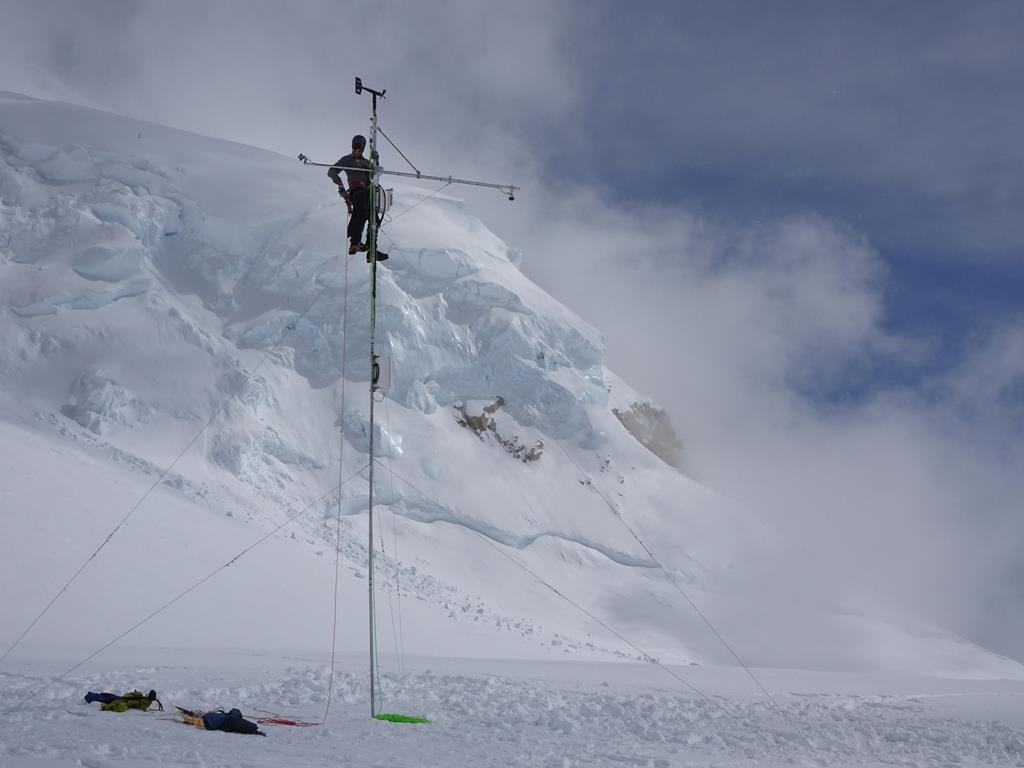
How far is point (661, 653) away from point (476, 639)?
11.4 metres

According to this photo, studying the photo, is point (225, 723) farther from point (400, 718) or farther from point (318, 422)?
point (318, 422)

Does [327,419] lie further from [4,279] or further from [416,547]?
[4,279]

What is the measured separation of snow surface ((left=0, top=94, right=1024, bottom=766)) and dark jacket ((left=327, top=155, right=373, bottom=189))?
5679 millimetres

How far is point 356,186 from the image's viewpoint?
30.1 ft

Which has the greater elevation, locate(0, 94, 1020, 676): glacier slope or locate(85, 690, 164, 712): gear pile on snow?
locate(0, 94, 1020, 676): glacier slope

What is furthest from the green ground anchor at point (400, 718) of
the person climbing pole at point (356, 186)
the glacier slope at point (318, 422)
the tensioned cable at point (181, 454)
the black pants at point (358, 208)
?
the glacier slope at point (318, 422)

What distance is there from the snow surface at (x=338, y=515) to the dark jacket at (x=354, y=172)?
18.6ft

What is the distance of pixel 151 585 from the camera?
1544 centimetres

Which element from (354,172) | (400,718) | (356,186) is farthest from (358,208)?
(400,718)

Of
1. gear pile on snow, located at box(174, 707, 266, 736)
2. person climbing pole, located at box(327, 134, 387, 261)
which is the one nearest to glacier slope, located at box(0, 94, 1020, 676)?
person climbing pole, located at box(327, 134, 387, 261)

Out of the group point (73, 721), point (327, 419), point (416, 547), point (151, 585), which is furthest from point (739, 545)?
point (73, 721)

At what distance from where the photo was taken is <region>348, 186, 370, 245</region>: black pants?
9180mm

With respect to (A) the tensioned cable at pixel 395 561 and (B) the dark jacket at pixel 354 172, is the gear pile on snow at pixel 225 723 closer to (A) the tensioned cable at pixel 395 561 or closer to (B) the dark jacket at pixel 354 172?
(A) the tensioned cable at pixel 395 561

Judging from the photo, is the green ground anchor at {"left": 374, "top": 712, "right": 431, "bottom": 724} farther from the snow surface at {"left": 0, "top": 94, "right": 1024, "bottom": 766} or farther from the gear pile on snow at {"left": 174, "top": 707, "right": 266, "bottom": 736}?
the gear pile on snow at {"left": 174, "top": 707, "right": 266, "bottom": 736}
